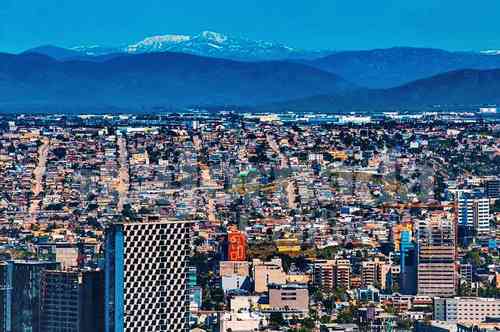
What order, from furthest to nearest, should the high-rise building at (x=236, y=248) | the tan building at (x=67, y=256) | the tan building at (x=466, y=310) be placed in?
the high-rise building at (x=236, y=248) < the tan building at (x=466, y=310) < the tan building at (x=67, y=256)

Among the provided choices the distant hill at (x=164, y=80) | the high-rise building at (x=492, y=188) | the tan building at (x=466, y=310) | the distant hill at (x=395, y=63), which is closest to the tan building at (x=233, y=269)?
the tan building at (x=466, y=310)

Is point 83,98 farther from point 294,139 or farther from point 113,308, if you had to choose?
point 113,308

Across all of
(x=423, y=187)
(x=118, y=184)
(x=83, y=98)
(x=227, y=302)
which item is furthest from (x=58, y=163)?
(x=83, y=98)

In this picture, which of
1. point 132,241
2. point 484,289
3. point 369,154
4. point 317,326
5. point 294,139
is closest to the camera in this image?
point 132,241

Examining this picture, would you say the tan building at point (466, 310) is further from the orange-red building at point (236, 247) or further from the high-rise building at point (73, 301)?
the high-rise building at point (73, 301)

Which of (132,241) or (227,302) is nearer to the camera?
(132,241)

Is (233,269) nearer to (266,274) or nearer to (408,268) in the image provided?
(266,274)

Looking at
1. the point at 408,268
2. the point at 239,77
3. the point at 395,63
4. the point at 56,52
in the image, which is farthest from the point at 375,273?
the point at 56,52
